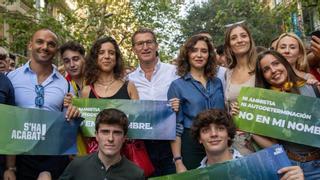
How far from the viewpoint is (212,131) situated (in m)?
4.66

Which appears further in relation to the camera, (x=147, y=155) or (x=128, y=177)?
(x=147, y=155)

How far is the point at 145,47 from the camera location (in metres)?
5.89

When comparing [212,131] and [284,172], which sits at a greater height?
[212,131]

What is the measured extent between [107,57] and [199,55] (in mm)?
1057

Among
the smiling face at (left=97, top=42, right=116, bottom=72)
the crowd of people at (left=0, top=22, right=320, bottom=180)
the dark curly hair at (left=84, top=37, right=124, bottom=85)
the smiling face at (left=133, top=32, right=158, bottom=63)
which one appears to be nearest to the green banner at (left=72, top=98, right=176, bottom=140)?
the crowd of people at (left=0, top=22, right=320, bottom=180)

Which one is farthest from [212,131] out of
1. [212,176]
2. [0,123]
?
[0,123]

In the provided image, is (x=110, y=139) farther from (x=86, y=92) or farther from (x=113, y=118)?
(x=86, y=92)

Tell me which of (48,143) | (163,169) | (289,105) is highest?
(289,105)

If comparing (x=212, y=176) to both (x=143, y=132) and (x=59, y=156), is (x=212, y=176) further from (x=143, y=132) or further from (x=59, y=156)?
(x=59, y=156)

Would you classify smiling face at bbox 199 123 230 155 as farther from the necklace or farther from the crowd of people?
the necklace

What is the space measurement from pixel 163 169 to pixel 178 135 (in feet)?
1.51

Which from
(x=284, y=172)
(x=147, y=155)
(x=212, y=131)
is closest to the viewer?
(x=284, y=172)

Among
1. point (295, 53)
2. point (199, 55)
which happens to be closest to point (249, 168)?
point (199, 55)

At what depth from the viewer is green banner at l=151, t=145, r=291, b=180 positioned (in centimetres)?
425
